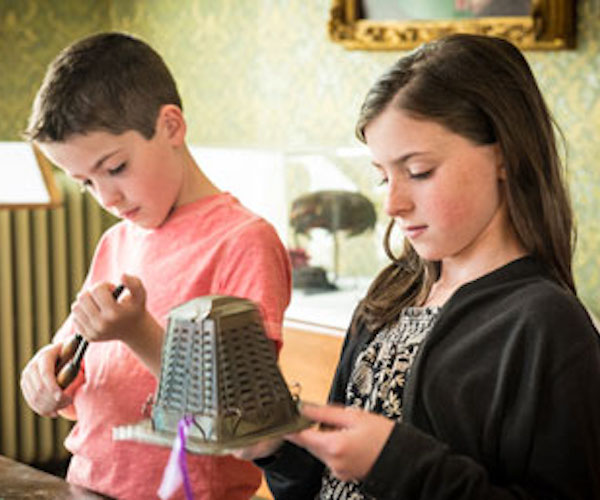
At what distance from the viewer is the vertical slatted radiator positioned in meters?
4.41

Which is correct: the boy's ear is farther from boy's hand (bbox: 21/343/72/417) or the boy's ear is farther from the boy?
boy's hand (bbox: 21/343/72/417)

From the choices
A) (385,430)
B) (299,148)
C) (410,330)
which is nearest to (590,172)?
(299,148)

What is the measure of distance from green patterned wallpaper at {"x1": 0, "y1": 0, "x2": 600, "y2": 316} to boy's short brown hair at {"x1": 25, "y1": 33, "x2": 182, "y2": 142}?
1.66 m

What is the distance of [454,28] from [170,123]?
1.79m

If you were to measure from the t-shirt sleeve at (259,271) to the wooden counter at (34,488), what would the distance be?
0.38 meters

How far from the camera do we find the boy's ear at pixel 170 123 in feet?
6.15

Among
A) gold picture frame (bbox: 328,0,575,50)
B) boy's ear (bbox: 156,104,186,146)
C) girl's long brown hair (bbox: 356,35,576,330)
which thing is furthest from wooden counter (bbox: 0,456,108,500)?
gold picture frame (bbox: 328,0,575,50)

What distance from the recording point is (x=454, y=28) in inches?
136

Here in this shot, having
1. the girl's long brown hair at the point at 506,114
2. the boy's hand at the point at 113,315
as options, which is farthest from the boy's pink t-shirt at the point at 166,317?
the girl's long brown hair at the point at 506,114

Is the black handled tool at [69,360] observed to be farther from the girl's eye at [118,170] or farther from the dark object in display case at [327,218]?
the dark object in display case at [327,218]

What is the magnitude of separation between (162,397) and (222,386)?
0.10 m

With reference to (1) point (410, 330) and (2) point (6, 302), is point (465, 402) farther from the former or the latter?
(2) point (6, 302)

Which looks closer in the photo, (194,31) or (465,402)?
(465,402)

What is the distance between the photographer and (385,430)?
1.29 m
